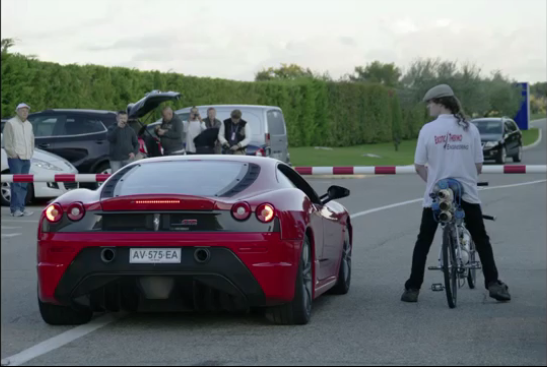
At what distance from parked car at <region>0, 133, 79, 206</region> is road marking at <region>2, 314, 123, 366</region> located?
12130 mm

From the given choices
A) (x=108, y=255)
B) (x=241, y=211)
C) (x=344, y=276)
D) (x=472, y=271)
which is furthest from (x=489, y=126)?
(x=108, y=255)

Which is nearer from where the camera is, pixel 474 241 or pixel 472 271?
pixel 474 241

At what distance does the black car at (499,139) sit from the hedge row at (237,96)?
1009cm

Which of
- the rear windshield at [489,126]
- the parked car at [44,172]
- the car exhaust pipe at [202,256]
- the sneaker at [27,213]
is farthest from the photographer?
the rear windshield at [489,126]

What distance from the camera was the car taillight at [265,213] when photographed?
8305 mm

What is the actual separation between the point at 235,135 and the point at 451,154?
46.6 feet

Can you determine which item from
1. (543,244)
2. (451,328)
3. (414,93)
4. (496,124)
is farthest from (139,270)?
(414,93)

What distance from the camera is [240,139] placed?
23812 mm

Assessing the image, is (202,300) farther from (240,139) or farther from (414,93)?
(414,93)

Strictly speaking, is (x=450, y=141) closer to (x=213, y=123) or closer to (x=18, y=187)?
(x=18, y=187)

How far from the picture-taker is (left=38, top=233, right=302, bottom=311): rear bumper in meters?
8.15

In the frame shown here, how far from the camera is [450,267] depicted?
384 inches

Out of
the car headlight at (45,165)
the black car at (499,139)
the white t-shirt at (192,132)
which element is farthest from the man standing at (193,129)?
the black car at (499,139)

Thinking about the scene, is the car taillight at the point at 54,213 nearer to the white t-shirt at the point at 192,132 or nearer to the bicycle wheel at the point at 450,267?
the bicycle wheel at the point at 450,267
